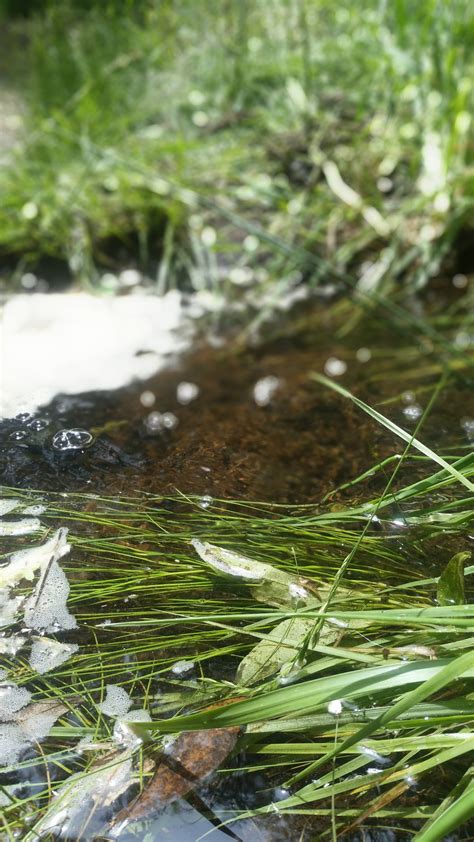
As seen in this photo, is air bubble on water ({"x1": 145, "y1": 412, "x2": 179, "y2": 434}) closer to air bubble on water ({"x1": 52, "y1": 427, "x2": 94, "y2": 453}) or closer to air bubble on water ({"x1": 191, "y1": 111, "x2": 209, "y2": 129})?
air bubble on water ({"x1": 52, "y1": 427, "x2": 94, "y2": 453})

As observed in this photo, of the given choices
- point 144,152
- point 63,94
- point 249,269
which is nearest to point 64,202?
point 144,152

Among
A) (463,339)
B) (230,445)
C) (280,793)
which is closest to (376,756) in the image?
(280,793)

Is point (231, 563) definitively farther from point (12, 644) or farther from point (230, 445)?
point (230, 445)

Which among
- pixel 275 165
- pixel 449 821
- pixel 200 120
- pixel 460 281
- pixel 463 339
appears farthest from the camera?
pixel 200 120

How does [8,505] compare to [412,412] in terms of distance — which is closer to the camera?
[8,505]

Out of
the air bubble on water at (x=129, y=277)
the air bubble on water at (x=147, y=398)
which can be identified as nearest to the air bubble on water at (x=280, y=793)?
the air bubble on water at (x=147, y=398)

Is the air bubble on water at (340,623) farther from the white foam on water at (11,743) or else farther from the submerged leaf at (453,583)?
the white foam on water at (11,743)
